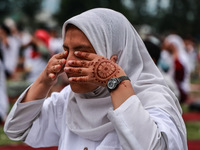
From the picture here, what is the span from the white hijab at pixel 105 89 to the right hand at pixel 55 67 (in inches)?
6.7

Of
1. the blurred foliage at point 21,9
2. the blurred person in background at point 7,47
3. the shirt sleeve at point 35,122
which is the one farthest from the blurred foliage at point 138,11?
the shirt sleeve at point 35,122

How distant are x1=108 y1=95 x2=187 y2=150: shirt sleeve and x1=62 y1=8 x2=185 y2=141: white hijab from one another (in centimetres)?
16

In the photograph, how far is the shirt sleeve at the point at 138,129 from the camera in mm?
1796

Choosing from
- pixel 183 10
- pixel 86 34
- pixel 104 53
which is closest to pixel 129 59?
pixel 104 53

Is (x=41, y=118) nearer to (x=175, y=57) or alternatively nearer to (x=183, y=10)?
(x=175, y=57)

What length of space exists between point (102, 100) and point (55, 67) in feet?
1.08

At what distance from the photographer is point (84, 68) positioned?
188cm

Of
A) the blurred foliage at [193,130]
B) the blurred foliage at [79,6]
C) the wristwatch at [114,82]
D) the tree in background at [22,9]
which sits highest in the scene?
the wristwatch at [114,82]

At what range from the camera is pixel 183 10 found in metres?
44.5

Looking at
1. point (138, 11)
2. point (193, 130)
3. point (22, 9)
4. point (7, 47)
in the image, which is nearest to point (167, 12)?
point (138, 11)

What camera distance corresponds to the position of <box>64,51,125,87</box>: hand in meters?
1.88

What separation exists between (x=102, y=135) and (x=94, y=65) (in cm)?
42

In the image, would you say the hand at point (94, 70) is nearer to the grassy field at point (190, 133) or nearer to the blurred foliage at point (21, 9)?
the grassy field at point (190, 133)

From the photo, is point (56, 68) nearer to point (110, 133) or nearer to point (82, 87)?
point (82, 87)
